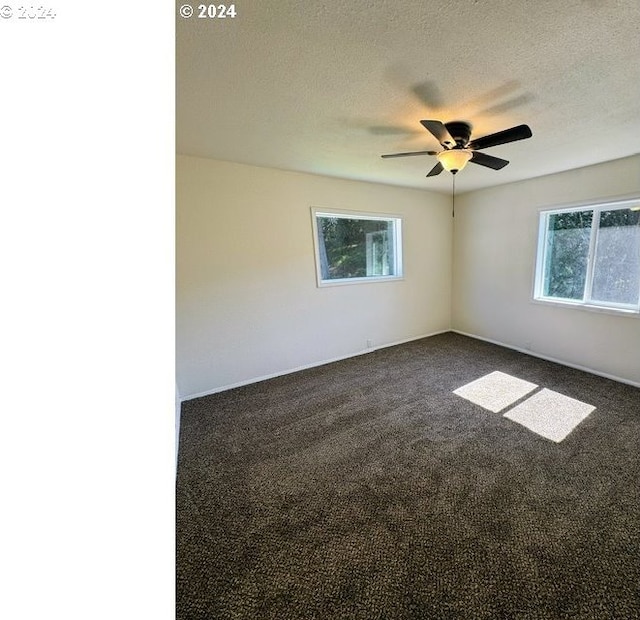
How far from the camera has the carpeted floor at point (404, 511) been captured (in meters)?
1.29

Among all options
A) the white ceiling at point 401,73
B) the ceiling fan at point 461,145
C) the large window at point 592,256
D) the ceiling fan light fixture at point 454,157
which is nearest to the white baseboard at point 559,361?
the large window at point 592,256

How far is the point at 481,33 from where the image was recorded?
51.4 inches

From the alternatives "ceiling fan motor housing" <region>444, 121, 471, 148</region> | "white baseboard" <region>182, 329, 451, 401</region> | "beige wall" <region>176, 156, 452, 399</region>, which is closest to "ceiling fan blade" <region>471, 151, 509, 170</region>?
"ceiling fan motor housing" <region>444, 121, 471, 148</region>

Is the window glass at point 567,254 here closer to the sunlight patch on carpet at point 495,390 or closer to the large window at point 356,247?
the sunlight patch on carpet at point 495,390

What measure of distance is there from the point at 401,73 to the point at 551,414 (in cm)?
290

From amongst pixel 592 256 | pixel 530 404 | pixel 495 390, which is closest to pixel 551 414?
pixel 530 404

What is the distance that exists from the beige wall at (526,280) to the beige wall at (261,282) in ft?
3.37

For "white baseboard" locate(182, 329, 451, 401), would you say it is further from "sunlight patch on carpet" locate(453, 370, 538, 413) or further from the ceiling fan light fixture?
the ceiling fan light fixture

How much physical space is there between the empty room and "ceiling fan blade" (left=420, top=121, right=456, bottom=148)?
0.02 metres

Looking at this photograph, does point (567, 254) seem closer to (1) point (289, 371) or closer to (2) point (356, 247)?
(2) point (356, 247)

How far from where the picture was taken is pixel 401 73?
1.56 meters

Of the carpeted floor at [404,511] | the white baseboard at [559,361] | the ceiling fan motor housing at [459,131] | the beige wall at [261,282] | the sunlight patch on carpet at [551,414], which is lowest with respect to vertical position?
the carpeted floor at [404,511]

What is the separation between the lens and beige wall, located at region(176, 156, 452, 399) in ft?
9.75
